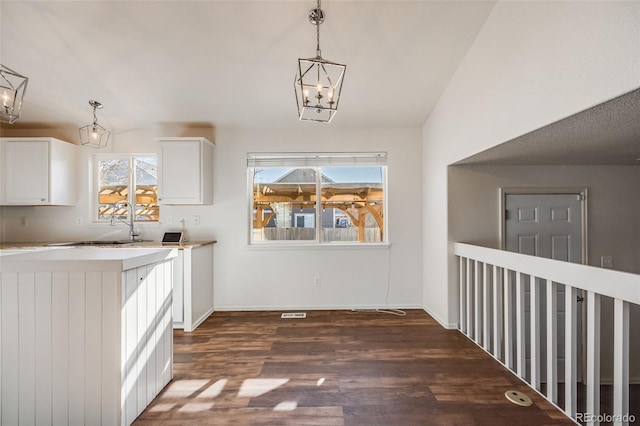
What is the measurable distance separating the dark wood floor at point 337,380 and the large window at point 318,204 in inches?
46.5

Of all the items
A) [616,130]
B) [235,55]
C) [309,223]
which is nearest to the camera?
[616,130]

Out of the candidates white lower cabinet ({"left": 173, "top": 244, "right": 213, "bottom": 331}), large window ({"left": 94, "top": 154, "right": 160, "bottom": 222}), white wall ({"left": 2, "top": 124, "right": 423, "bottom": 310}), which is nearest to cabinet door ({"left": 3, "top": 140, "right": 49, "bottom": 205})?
white wall ({"left": 2, "top": 124, "right": 423, "bottom": 310})

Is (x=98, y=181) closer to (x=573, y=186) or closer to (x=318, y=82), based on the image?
(x=318, y=82)

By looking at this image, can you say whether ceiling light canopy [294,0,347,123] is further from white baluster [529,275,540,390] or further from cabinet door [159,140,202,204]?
white baluster [529,275,540,390]

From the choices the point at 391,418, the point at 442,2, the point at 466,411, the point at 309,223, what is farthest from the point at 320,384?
the point at 442,2

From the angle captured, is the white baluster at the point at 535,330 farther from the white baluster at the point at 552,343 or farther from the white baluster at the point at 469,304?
the white baluster at the point at 469,304

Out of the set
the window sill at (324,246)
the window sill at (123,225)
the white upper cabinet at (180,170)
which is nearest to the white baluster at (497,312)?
the window sill at (324,246)

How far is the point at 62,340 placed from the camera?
5.05 feet

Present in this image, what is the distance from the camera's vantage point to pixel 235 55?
261 centimetres

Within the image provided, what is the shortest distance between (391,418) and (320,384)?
54 centimetres

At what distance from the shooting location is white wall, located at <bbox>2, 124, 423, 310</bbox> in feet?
12.1

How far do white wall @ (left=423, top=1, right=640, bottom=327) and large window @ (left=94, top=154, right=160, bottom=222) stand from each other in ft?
11.7

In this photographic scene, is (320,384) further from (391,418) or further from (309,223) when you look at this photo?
(309,223)

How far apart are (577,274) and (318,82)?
1945 millimetres
